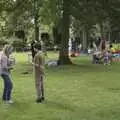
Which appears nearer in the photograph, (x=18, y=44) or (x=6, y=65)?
(x=6, y=65)

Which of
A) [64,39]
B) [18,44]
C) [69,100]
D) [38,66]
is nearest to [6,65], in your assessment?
[38,66]

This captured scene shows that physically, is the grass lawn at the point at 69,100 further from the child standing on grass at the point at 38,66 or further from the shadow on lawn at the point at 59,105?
the child standing on grass at the point at 38,66

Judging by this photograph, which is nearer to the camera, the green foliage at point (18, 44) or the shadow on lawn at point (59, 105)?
the shadow on lawn at point (59, 105)

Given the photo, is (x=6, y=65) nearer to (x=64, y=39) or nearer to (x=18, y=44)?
(x=64, y=39)

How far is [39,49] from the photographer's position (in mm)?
14430

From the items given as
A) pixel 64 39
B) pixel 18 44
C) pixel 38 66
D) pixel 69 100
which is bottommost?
pixel 69 100

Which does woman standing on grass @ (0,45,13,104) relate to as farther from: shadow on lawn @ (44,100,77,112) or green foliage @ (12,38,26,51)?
green foliage @ (12,38,26,51)

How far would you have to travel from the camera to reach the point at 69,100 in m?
15.4

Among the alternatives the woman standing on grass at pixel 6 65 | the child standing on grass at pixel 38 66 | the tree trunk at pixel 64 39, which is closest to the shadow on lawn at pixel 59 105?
the child standing on grass at pixel 38 66

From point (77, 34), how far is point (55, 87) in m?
54.8

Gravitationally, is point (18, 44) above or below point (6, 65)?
below

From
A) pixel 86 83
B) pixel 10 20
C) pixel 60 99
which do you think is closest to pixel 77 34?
pixel 10 20

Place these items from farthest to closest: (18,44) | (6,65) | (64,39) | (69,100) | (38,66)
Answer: (18,44), (64,39), (69,100), (38,66), (6,65)

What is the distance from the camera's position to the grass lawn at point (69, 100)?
12.7m
